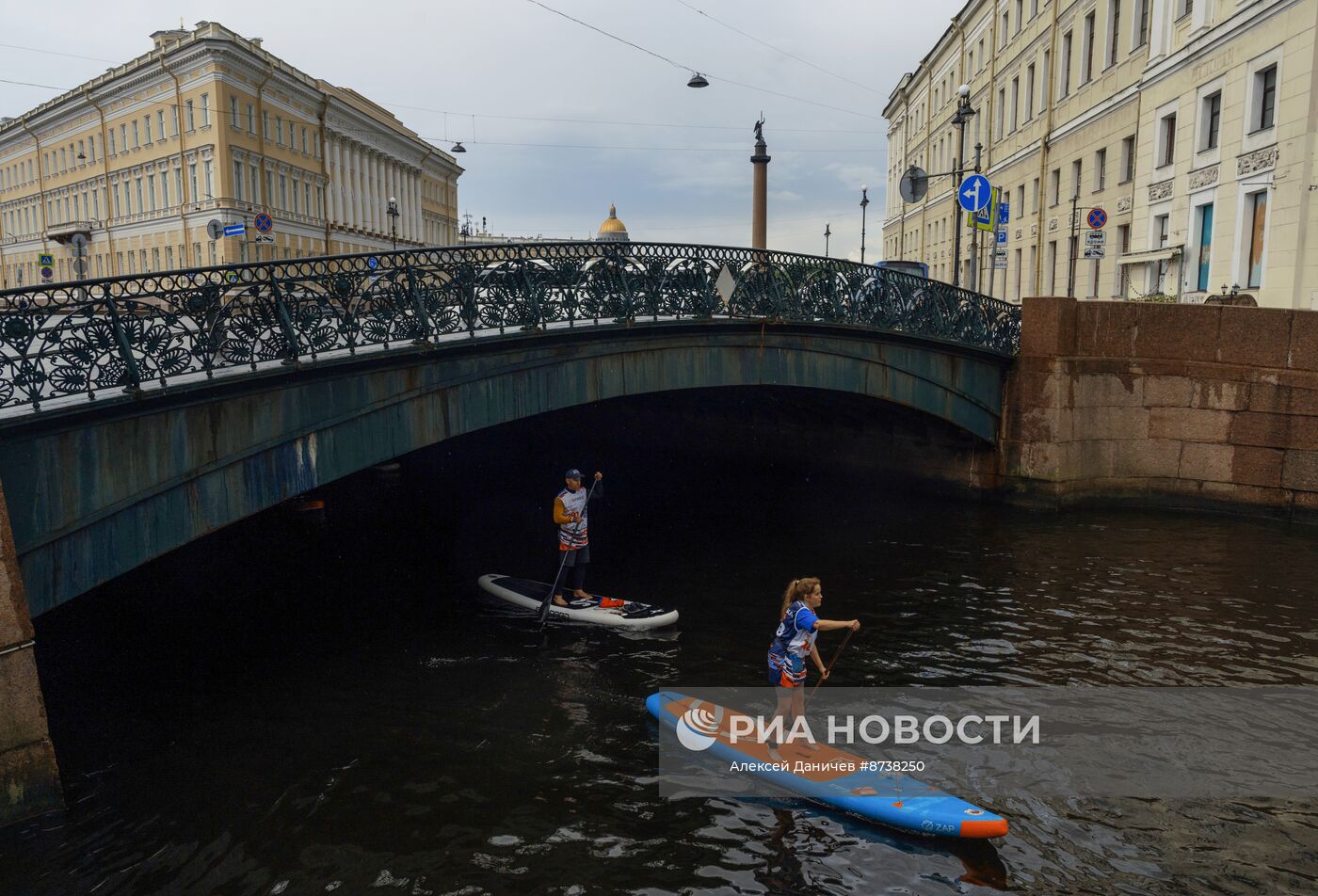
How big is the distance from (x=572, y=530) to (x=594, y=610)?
1.09 metres

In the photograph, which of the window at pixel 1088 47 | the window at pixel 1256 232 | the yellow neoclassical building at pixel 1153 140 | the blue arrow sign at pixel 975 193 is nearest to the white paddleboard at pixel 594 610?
the blue arrow sign at pixel 975 193

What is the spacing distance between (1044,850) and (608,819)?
3.15 m

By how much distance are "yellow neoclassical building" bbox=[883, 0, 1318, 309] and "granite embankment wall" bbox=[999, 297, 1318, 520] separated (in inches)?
153

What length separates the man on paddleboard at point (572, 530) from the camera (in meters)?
11.8

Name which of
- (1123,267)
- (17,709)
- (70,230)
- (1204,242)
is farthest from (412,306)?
(70,230)

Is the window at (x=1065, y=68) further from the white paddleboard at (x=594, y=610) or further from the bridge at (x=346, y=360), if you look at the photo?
the white paddleboard at (x=594, y=610)

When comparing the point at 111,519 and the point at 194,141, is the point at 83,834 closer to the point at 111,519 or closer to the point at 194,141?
the point at 111,519

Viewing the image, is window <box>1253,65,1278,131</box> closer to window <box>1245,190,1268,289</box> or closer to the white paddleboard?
window <box>1245,190,1268,289</box>

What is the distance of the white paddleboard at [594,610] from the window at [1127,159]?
2466 cm

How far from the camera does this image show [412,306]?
10266 mm

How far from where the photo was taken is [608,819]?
6.84 m

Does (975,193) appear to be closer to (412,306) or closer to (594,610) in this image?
(594,610)

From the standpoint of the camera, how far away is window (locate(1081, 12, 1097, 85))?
31.4 metres

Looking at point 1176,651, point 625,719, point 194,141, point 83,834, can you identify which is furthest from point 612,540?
point 194,141
